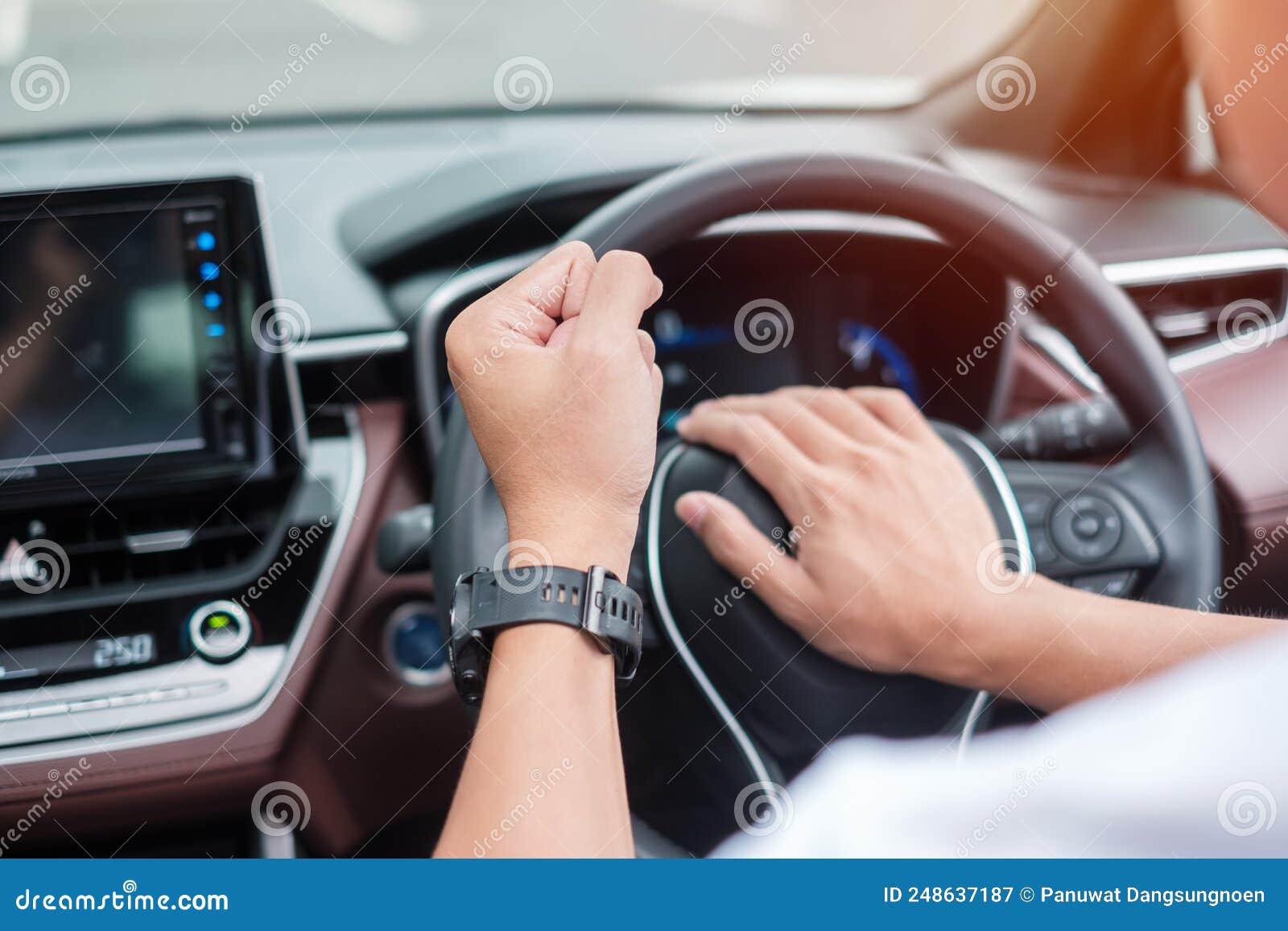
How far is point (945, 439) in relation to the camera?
732mm

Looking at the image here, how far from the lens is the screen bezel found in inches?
28.3

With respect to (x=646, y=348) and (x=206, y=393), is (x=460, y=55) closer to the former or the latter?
(x=206, y=393)

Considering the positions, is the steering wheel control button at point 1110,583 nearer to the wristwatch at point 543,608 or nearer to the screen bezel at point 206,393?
the wristwatch at point 543,608

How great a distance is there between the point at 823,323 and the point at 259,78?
2.01ft

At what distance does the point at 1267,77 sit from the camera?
0.77 m

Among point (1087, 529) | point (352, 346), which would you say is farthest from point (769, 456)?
point (352, 346)

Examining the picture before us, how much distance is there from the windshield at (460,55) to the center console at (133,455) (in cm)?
22

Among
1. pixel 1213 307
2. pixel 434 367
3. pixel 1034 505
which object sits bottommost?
pixel 1034 505

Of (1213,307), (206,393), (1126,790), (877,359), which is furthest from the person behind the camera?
(1213,307)

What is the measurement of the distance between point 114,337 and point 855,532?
22.8 inches

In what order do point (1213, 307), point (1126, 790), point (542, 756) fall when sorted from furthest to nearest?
point (1213, 307)
point (1126, 790)
point (542, 756)

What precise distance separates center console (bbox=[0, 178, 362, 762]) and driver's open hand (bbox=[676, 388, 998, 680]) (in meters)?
0.37
